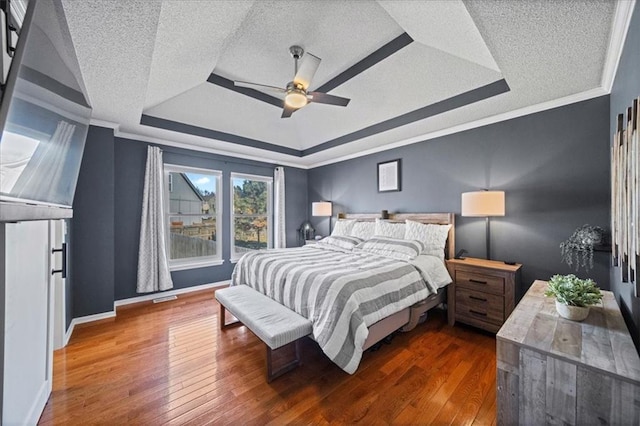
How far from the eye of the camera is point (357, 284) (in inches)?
83.5

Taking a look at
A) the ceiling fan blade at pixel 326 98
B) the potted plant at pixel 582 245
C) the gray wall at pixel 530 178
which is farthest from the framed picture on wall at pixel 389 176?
the potted plant at pixel 582 245

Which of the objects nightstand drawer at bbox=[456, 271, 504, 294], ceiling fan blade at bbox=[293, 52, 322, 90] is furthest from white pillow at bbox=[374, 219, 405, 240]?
ceiling fan blade at bbox=[293, 52, 322, 90]

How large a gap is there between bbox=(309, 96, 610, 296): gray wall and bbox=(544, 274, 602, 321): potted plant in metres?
1.28

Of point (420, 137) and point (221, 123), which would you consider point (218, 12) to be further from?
point (420, 137)

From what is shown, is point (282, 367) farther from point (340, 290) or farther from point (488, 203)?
point (488, 203)

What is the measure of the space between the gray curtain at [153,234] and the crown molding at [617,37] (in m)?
4.99

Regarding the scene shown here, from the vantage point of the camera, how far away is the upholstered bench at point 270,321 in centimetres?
190

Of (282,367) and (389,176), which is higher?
(389,176)

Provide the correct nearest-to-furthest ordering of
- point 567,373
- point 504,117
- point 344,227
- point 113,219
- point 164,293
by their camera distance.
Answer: point 567,373, point 504,117, point 113,219, point 164,293, point 344,227

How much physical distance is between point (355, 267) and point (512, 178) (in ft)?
7.27

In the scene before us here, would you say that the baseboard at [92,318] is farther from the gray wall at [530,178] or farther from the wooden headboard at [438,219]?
the gray wall at [530,178]

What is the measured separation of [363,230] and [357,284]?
215cm

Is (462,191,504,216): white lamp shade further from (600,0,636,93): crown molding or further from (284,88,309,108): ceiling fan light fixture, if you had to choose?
(284,88,309,108): ceiling fan light fixture

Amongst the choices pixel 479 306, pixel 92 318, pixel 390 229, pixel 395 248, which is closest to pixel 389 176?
pixel 390 229
